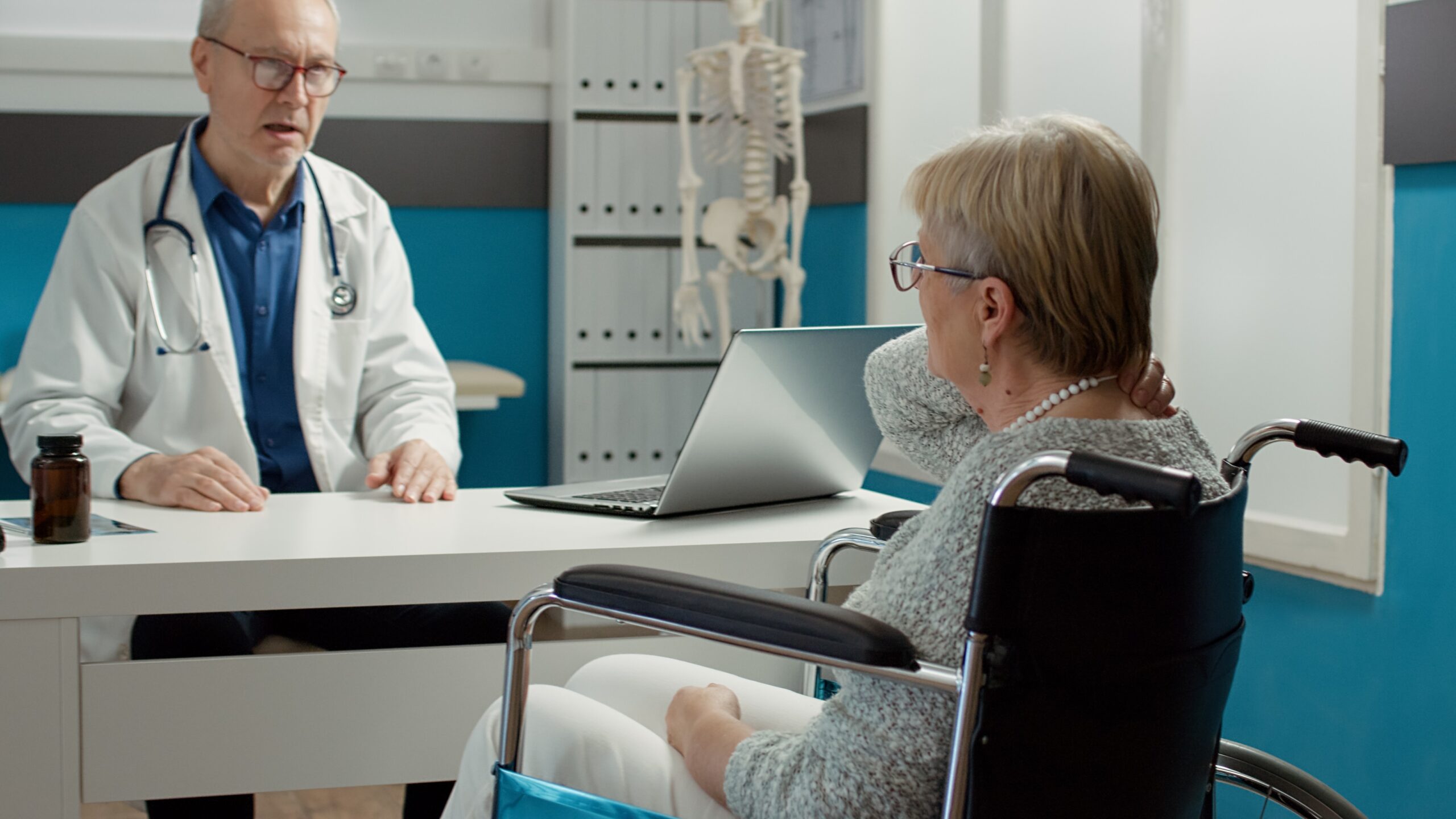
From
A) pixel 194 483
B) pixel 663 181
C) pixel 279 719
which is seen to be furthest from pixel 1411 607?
pixel 663 181

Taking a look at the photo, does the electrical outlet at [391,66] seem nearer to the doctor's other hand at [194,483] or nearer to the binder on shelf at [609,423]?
the binder on shelf at [609,423]

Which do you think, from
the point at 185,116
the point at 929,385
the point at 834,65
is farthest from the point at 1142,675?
the point at 185,116

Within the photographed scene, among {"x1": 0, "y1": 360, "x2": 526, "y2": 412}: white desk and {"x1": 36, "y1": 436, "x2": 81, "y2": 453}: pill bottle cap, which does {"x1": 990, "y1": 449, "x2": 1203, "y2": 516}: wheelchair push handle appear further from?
{"x1": 0, "y1": 360, "x2": 526, "y2": 412}: white desk

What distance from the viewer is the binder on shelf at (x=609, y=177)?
348 cm

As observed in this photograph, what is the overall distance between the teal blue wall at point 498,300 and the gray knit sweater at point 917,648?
2.52 m

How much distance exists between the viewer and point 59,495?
1282mm

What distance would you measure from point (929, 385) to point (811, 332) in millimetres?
147

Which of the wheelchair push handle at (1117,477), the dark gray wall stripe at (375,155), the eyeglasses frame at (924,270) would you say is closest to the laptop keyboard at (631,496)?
the eyeglasses frame at (924,270)

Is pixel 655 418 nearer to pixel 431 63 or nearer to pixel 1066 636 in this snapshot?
pixel 431 63

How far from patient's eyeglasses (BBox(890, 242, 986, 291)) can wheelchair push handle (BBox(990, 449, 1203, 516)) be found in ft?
0.76

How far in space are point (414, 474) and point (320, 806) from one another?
1009mm

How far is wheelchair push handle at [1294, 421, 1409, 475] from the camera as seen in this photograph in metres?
1.07

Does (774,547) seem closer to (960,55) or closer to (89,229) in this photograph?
(89,229)

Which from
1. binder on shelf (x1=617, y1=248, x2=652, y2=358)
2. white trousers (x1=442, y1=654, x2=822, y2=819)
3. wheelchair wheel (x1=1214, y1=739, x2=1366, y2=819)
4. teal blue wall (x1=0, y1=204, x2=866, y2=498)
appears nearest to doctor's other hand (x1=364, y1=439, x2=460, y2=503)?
white trousers (x1=442, y1=654, x2=822, y2=819)
